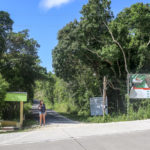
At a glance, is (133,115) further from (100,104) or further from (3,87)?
(3,87)

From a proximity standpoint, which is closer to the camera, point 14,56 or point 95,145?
point 95,145

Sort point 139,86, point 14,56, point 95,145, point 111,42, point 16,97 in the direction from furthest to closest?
point 14,56
point 111,42
point 139,86
point 16,97
point 95,145

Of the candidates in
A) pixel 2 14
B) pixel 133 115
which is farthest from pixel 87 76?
pixel 2 14

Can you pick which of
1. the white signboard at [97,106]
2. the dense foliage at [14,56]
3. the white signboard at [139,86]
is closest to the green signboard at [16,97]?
the dense foliage at [14,56]

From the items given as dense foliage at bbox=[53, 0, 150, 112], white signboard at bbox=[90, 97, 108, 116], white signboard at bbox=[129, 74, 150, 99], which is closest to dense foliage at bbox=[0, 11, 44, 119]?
dense foliage at bbox=[53, 0, 150, 112]

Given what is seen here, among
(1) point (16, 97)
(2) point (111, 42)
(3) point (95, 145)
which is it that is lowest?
(3) point (95, 145)

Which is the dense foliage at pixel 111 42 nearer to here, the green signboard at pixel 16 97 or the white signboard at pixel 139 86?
the white signboard at pixel 139 86

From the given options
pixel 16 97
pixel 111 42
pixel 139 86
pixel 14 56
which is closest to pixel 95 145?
pixel 16 97

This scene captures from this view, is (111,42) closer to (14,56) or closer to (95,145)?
(14,56)

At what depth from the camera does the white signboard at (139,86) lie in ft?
49.7

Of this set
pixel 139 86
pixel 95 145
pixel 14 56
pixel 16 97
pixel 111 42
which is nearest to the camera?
pixel 95 145

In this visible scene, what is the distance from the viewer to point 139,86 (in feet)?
50.5

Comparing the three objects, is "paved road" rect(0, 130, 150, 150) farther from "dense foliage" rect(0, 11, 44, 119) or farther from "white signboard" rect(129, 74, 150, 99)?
"dense foliage" rect(0, 11, 44, 119)

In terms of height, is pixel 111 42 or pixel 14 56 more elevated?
pixel 111 42
